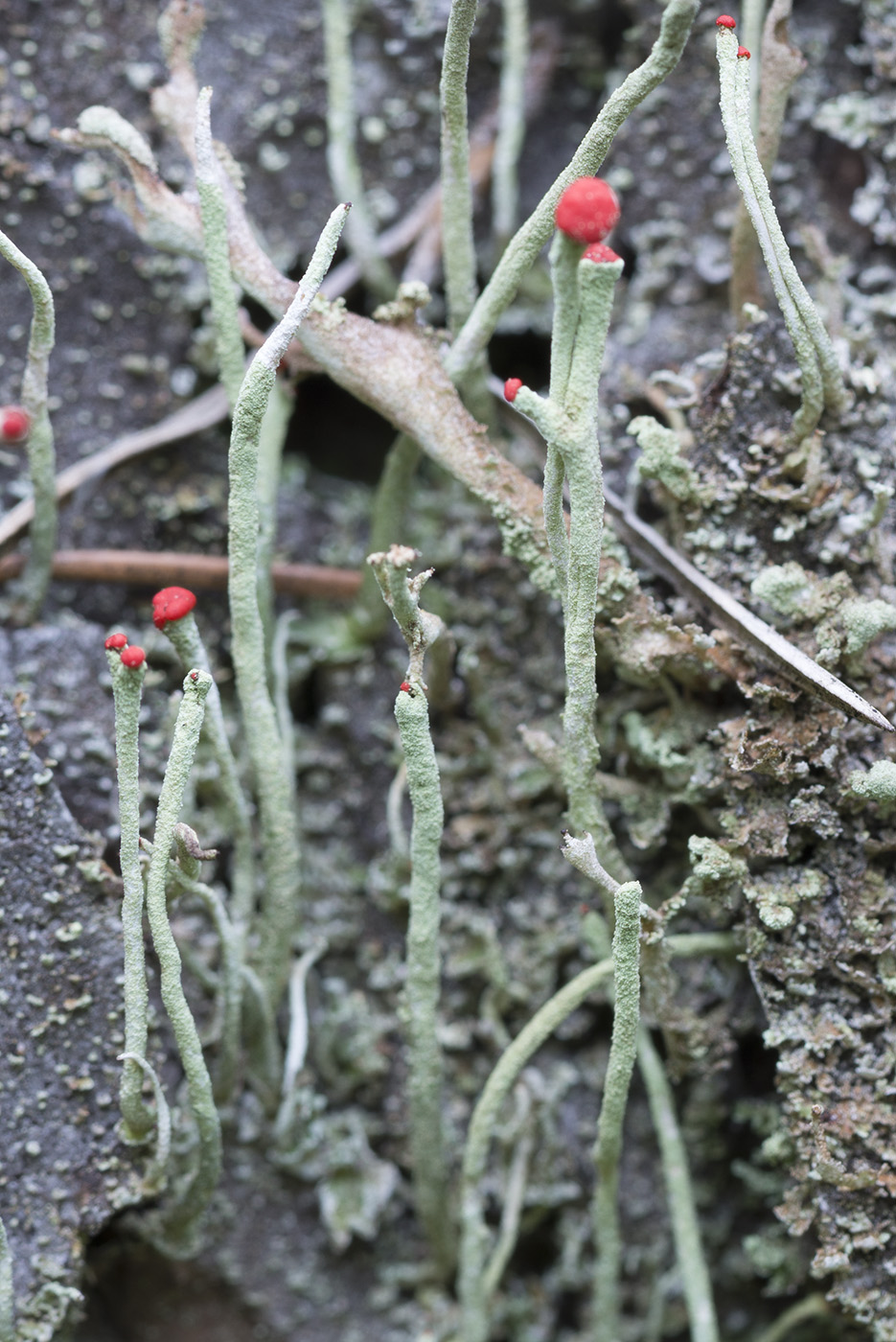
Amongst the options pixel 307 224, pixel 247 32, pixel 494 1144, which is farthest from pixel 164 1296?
pixel 247 32

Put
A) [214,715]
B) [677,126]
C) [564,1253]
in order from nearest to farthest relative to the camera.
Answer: [214,715] → [564,1253] → [677,126]

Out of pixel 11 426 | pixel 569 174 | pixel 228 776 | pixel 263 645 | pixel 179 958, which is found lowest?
pixel 179 958

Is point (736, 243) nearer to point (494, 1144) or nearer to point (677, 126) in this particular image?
point (677, 126)

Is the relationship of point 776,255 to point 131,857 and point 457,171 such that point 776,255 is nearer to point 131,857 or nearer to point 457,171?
point 457,171

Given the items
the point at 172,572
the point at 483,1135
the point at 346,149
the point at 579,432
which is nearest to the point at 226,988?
the point at 483,1135

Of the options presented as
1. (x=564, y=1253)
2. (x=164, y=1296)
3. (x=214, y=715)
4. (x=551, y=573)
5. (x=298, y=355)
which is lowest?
(x=164, y=1296)

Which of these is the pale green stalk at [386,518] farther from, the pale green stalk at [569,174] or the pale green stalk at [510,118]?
the pale green stalk at [510,118]

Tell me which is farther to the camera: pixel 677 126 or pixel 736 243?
pixel 677 126
